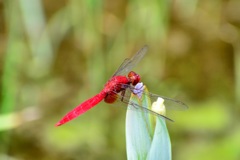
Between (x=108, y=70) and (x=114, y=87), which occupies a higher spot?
(x=114, y=87)

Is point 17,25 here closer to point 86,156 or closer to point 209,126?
point 86,156

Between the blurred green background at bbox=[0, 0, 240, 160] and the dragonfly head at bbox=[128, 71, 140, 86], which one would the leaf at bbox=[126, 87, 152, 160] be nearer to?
the dragonfly head at bbox=[128, 71, 140, 86]

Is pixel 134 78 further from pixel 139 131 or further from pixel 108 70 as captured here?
pixel 108 70

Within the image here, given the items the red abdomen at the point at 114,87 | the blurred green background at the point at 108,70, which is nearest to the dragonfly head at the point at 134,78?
the red abdomen at the point at 114,87

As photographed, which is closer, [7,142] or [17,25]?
[7,142]

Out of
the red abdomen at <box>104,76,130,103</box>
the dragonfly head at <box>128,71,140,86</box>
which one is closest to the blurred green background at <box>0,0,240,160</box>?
the red abdomen at <box>104,76,130,103</box>

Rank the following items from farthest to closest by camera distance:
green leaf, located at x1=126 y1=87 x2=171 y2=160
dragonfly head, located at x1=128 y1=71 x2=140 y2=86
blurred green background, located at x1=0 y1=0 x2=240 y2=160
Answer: blurred green background, located at x1=0 y1=0 x2=240 y2=160 < dragonfly head, located at x1=128 y1=71 x2=140 y2=86 < green leaf, located at x1=126 y1=87 x2=171 y2=160

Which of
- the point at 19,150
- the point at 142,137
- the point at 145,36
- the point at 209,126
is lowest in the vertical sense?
the point at 19,150

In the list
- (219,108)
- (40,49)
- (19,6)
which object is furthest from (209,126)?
(19,6)

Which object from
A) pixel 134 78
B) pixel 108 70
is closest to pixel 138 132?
pixel 134 78
